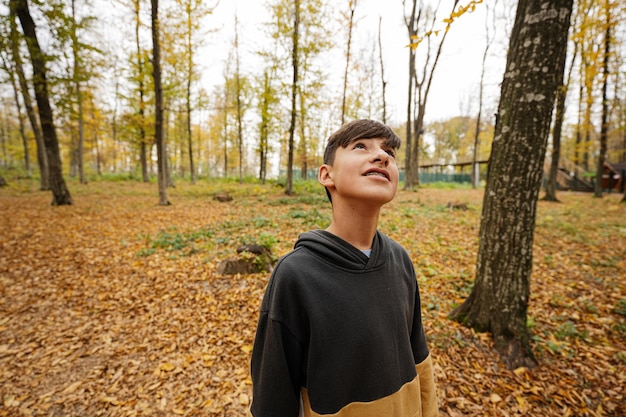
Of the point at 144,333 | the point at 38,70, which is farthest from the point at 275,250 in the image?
the point at 38,70

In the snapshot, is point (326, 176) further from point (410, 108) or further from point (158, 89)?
point (410, 108)

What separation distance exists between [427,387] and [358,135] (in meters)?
1.56

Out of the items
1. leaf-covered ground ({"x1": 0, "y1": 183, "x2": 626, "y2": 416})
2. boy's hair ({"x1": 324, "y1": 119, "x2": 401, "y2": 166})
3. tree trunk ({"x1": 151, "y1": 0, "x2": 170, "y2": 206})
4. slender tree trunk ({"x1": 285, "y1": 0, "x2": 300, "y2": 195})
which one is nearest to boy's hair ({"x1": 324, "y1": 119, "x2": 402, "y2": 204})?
boy's hair ({"x1": 324, "y1": 119, "x2": 401, "y2": 166})

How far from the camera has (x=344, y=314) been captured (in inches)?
46.4

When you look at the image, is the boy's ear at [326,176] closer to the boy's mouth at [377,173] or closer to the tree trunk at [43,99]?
the boy's mouth at [377,173]

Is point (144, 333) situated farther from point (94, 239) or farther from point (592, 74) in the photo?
point (592, 74)

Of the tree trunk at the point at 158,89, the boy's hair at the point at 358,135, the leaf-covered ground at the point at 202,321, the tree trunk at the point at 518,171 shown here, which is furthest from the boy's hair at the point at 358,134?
the tree trunk at the point at 158,89

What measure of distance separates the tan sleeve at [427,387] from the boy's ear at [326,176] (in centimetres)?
125

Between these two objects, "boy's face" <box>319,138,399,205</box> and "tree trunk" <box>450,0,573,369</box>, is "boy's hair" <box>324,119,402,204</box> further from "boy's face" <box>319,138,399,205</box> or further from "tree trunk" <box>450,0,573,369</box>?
"tree trunk" <box>450,0,573,369</box>

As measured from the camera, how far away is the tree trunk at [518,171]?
2.87 meters

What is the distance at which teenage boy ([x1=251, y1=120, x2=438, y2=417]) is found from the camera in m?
1.14

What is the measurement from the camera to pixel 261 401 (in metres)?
1.14

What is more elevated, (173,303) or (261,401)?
(261,401)

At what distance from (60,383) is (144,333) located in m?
0.96
